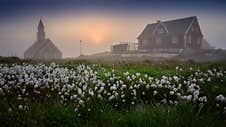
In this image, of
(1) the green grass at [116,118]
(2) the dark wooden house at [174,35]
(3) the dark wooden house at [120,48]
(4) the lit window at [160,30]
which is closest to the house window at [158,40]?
(2) the dark wooden house at [174,35]

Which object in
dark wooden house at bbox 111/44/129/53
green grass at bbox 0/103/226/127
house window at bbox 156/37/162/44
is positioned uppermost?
house window at bbox 156/37/162/44

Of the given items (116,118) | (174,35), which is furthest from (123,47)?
(116,118)

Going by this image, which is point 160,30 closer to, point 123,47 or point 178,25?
point 178,25

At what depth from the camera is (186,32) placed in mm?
59656

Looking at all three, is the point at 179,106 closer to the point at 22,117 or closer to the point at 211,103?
the point at 211,103

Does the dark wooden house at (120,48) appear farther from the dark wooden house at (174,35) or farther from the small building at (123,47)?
the dark wooden house at (174,35)

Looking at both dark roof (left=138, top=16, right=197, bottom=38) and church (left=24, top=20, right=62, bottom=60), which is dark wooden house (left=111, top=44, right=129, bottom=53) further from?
church (left=24, top=20, right=62, bottom=60)

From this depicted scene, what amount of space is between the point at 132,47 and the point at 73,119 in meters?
71.0

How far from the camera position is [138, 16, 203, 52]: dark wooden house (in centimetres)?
6019

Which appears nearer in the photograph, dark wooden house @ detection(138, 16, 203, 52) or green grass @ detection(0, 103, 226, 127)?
green grass @ detection(0, 103, 226, 127)

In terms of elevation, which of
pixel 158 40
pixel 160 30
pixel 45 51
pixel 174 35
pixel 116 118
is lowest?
pixel 116 118

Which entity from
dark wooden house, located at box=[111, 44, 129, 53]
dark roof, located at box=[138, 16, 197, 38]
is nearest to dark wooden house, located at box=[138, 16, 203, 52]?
dark roof, located at box=[138, 16, 197, 38]

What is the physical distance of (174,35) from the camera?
61000 mm

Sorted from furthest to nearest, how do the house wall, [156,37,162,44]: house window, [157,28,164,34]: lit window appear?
[156,37,162,44]: house window, [157,28,164,34]: lit window, the house wall
